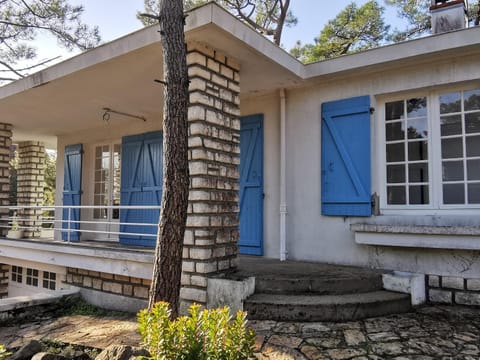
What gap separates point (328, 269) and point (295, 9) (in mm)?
9711

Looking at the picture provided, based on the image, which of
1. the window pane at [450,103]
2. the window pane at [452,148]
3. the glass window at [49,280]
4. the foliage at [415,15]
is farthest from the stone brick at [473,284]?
the foliage at [415,15]

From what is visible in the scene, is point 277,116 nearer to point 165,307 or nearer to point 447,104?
point 447,104

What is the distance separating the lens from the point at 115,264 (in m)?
4.64

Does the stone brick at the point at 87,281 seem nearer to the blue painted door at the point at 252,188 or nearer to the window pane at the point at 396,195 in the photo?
the blue painted door at the point at 252,188

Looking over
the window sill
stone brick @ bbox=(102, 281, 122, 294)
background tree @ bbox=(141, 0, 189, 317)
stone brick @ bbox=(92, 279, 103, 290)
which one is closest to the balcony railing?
stone brick @ bbox=(92, 279, 103, 290)

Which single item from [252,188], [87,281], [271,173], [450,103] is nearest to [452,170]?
[450,103]

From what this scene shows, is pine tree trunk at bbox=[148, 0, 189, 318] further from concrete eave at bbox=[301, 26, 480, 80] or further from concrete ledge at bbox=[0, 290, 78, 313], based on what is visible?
concrete ledge at bbox=[0, 290, 78, 313]

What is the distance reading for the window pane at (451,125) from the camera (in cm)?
422

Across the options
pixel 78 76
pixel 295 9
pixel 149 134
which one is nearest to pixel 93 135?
pixel 149 134

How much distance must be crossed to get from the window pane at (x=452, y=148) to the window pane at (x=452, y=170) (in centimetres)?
8

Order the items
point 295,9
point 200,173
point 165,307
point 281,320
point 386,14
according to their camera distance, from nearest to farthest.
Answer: point 165,307, point 281,320, point 200,173, point 386,14, point 295,9

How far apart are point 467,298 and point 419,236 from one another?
2.62 ft

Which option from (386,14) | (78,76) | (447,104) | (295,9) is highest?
(295,9)

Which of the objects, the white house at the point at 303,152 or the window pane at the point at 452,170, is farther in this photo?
the window pane at the point at 452,170
